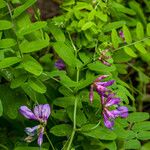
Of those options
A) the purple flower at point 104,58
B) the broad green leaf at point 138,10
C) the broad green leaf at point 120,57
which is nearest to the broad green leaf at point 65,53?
the purple flower at point 104,58

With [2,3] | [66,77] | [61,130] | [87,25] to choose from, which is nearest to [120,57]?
[87,25]

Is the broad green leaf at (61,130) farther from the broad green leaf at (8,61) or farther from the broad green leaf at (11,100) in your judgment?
the broad green leaf at (8,61)

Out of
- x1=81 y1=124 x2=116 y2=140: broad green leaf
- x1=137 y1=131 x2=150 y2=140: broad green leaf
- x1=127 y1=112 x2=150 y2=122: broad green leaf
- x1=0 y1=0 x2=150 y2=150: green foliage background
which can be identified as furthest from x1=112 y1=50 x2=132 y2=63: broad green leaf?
x1=81 y1=124 x2=116 y2=140: broad green leaf

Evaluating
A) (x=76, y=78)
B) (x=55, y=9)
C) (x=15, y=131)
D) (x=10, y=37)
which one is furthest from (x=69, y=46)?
(x=55, y=9)

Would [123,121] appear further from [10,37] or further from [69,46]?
[10,37]

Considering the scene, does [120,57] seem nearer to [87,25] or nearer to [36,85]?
[87,25]
